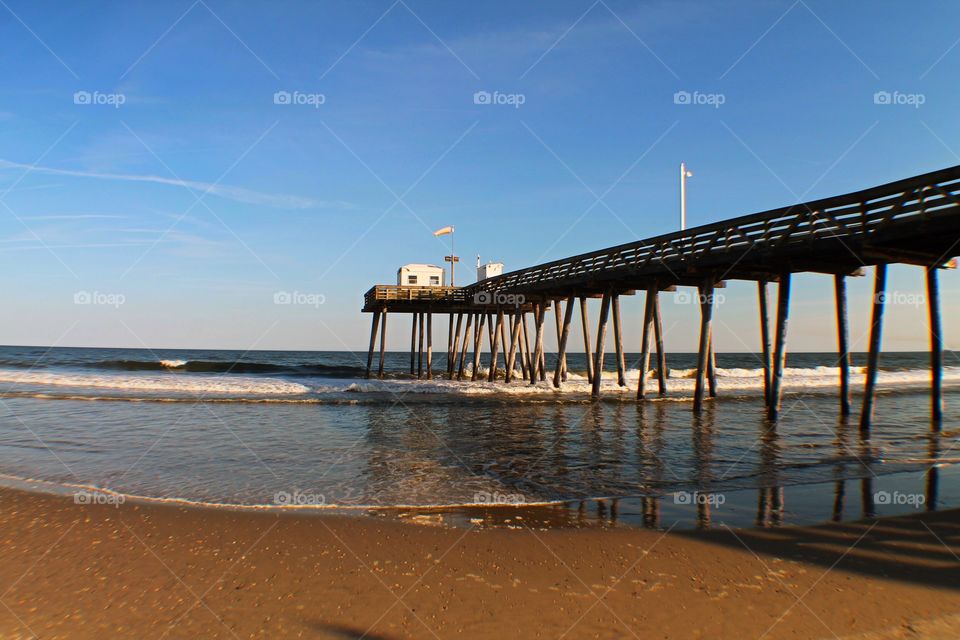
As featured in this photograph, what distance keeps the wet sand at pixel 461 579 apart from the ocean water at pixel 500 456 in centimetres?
83

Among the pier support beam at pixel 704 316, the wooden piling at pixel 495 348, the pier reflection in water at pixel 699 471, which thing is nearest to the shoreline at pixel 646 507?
the pier reflection in water at pixel 699 471

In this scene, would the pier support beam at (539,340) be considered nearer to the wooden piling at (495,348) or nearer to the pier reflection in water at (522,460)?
the wooden piling at (495,348)

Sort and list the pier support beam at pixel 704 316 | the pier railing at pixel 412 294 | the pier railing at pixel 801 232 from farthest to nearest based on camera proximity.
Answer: the pier railing at pixel 412 294 < the pier support beam at pixel 704 316 < the pier railing at pixel 801 232

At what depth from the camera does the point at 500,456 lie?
11195 mm

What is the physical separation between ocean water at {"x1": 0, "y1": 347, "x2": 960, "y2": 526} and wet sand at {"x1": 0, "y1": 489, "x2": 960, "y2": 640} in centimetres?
83

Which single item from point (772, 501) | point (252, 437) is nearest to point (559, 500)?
point (772, 501)

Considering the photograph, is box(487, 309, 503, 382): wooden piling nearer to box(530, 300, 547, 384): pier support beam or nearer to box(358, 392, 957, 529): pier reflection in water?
box(530, 300, 547, 384): pier support beam

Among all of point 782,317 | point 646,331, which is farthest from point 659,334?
point 782,317

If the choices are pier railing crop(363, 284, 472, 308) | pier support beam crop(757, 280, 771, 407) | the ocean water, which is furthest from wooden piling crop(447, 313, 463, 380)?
pier support beam crop(757, 280, 771, 407)

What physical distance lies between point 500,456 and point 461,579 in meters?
6.17

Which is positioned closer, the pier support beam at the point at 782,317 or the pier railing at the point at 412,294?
the pier support beam at the point at 782,317

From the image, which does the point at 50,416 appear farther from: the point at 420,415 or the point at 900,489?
the point at 900,489

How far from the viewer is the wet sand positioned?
4.23 m

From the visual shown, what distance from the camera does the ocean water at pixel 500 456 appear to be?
777 centimetres
